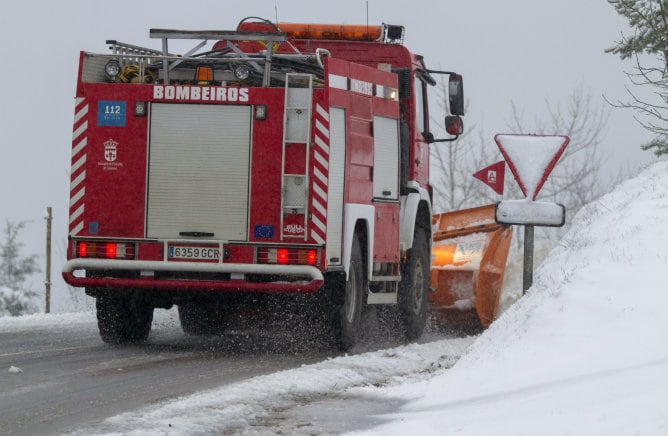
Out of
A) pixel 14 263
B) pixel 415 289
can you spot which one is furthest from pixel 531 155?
pixel 14 263

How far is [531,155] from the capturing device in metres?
Answer: 11.7

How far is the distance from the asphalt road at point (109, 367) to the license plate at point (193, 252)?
959 mm

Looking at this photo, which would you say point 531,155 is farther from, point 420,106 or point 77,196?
point 77,196

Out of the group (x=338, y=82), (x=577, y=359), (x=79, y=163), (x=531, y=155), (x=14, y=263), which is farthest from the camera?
(x=14, y=263)

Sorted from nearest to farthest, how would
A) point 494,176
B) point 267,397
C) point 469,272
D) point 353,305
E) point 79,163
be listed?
point 267,397, point 79,163, point 353,305, point 494,176, point 469,272

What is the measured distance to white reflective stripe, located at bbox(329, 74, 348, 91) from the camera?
12.4 metres

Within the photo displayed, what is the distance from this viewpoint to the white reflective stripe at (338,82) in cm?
1238

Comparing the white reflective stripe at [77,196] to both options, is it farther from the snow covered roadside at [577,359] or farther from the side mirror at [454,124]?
the side mirror at [454,124]

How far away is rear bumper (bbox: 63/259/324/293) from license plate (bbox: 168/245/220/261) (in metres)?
0.07

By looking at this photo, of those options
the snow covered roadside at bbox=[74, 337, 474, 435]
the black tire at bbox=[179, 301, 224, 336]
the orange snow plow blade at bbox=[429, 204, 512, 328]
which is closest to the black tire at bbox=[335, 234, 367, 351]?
the snow covered roadside at bbox=[74, 337, 474, 435]

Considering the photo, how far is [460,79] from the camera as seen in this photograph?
1505 centimetres

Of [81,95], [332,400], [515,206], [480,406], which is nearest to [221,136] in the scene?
[81,95]

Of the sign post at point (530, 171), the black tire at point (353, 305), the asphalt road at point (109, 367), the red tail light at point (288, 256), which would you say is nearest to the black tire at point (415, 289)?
the asphalt road at point (109, 367)

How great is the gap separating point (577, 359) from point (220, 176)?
17.8 feet
